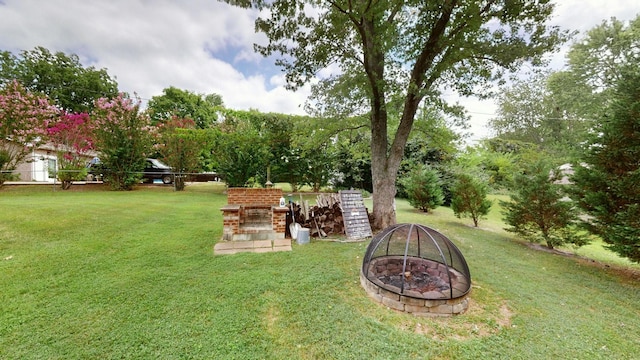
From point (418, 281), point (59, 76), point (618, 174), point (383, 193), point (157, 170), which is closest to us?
point (418, 281)

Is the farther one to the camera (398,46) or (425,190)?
(425,190)

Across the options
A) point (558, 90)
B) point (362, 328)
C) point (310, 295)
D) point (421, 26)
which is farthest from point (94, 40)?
point (558, 90)

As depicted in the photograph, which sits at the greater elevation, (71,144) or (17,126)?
(17,126)

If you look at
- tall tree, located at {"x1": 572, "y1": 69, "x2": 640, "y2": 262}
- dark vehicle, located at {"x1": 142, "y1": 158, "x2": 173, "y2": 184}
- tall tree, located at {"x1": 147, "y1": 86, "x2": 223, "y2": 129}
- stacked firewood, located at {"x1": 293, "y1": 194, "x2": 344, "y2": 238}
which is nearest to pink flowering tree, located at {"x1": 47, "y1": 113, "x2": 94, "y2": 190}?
dark vehicle, located at {"x1": 142, "y1": 158, "x2": 173, "y2": 184}

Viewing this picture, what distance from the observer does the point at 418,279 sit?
3.15 metres

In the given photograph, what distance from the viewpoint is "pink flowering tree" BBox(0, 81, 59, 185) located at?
27.8 ft

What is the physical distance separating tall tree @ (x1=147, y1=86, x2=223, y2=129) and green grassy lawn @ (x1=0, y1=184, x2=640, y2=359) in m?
18.2

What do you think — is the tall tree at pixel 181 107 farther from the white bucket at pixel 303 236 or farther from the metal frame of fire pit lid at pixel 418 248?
the metal frame of fire pit lid at pixel 418 248

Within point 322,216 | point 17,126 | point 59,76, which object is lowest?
point 322,216

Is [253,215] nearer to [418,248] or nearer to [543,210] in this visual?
[418,248]

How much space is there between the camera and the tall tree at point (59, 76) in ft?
52.9

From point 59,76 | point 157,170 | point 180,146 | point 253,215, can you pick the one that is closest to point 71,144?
point 157,170

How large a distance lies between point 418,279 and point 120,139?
40.7 ft

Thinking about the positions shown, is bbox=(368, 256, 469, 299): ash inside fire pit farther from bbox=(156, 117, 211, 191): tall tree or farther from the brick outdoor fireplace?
bbox=(156, 117, 211, 191): tall tree
